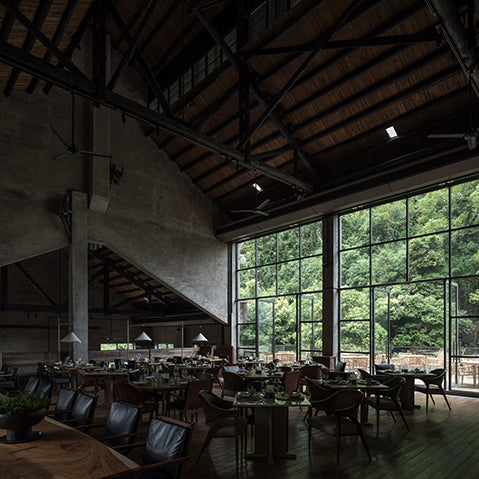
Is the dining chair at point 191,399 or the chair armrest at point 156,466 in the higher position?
the chair armrest at point 156,466

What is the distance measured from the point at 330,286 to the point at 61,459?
38.9 ft

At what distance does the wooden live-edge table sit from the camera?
5.52 meters

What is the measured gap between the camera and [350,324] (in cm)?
1403

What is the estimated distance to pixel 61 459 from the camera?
2924 mm

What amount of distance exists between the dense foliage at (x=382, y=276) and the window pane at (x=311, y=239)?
0.12 ft

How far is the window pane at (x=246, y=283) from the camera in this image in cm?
1808

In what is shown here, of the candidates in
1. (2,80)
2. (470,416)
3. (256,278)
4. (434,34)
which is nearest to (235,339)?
(256,278)

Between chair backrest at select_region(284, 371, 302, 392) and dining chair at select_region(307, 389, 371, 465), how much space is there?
93.7 inches

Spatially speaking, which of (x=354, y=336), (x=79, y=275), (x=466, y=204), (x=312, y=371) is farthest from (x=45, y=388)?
(x=466, y=204)

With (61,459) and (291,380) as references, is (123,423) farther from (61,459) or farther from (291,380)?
(291,380)

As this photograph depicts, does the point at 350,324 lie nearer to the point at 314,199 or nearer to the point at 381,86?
the point at 314,199

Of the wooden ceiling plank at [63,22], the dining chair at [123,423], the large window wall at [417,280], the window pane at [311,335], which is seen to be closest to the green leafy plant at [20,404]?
the dining chair at [123,423]

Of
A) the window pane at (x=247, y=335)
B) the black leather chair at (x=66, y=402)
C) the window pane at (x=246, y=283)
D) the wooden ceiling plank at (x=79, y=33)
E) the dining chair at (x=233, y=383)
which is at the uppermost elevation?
the wooden ceiling plank at (x=79, y=33)

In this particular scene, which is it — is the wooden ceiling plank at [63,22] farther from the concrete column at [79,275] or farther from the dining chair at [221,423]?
the dining chair at [221,423]
